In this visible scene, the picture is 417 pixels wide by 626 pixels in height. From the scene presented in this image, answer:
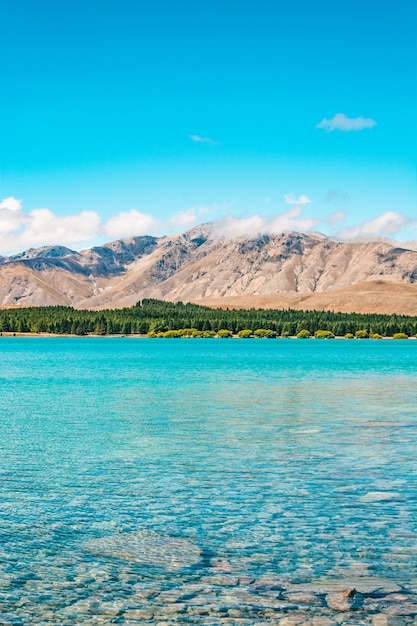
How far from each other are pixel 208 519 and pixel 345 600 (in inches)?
248

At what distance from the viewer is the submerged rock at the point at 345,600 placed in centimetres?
1278

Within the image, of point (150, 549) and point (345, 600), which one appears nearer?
point (345, 600)

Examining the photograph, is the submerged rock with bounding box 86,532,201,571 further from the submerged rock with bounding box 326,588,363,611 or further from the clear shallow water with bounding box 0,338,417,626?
the submerged rock with bounding box 326,588,363,611

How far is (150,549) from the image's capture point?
53.3 feet

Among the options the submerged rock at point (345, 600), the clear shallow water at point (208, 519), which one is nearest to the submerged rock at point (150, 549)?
the clear shallow water at point (208, 519)

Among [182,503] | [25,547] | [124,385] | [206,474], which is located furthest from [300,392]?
[25,547]

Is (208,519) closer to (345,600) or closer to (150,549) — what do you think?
(150,549)

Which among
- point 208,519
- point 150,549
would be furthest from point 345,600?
point 208,519

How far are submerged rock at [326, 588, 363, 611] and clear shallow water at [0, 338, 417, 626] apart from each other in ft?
0.20

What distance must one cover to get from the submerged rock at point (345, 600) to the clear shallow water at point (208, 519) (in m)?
0.06

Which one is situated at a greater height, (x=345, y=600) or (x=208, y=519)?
(x=345, y=600)

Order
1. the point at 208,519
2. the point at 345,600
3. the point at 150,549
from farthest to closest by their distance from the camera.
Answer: the point at 208,519 < the point at 150,549 < the point at 345,600

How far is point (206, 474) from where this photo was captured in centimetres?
2492

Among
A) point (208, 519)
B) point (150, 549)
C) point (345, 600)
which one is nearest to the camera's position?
point (345, 600)
